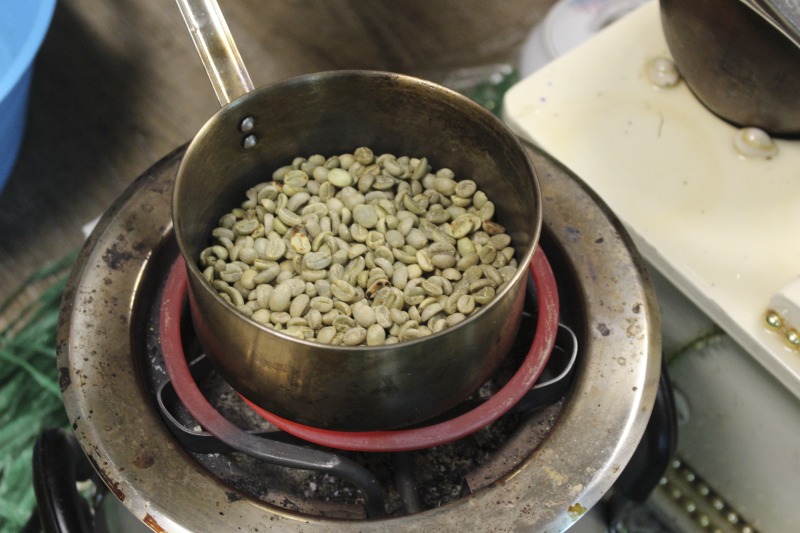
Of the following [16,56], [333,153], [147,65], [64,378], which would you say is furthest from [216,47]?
[147,65]

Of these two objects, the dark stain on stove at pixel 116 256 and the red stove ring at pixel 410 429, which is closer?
the red stove ring at pixel 410 429

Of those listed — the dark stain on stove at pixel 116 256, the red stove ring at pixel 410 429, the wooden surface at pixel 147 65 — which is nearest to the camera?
the red stove ring at pixel 410 429

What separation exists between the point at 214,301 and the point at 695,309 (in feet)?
2.12

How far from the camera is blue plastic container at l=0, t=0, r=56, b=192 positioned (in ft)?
4.04

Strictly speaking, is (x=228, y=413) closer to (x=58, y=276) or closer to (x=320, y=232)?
(x=320, y=232)

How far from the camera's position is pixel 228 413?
872mm

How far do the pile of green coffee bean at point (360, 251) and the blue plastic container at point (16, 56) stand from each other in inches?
23.7

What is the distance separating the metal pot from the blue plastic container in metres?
0.91

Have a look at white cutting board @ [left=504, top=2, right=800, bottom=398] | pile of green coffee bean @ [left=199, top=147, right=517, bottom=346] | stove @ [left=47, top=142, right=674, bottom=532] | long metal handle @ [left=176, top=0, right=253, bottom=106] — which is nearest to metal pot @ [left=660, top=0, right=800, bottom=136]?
white cutting board @ [left=504, top=2, right=800, bottom=398]

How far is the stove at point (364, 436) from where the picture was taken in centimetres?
71

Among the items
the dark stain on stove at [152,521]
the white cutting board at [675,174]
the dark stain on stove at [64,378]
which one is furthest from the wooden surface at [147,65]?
the dark stain on stove at [152,521]

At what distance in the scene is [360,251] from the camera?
81 centimetres

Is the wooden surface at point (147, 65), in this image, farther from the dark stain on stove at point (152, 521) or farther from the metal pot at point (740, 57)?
the dark stain on stove at point (152, 521)

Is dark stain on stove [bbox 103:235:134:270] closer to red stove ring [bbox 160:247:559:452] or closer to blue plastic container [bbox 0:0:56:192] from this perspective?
red stove ring [bbox 160:247:559:452]
